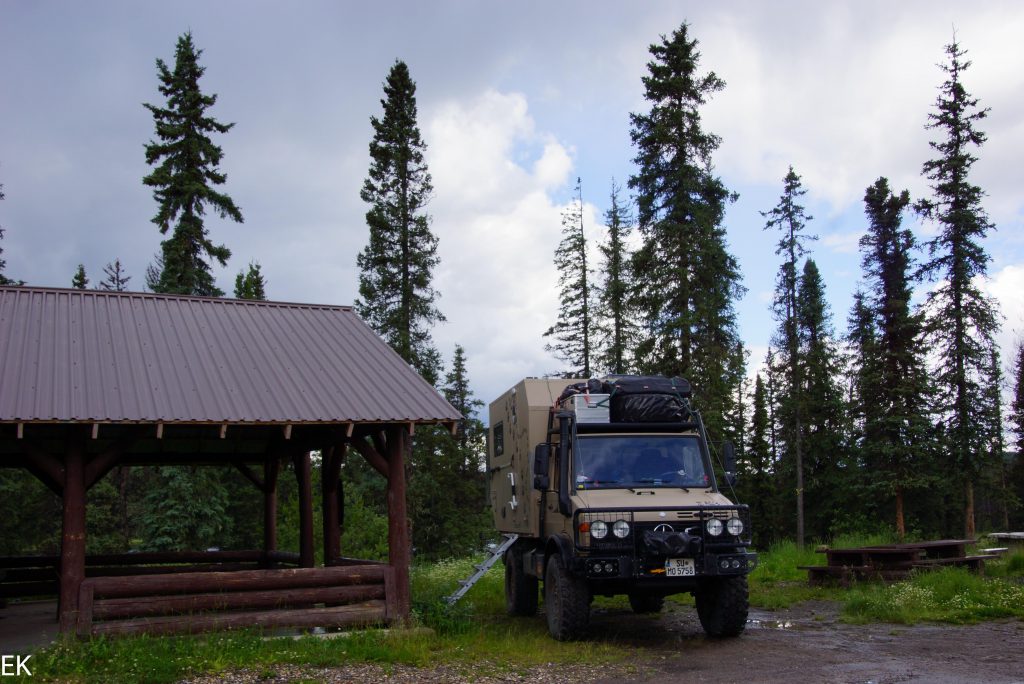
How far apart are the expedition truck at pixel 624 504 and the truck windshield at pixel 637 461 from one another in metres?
0.01

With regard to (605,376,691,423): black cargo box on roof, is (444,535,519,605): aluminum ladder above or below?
below

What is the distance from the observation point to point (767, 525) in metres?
50.2

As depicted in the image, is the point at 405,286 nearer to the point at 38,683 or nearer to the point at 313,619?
the point at 313,619

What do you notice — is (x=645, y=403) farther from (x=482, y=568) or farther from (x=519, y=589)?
(x=519, y=589)

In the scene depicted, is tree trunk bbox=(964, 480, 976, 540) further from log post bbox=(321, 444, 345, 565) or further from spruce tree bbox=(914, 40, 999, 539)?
log post bbox=(321, 444, 345, 565)

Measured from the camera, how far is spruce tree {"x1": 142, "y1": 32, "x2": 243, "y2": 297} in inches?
1112

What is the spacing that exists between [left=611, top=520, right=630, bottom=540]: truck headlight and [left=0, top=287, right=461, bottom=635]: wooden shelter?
2.67 m

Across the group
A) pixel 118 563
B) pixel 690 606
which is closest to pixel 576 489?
pixel 690 606

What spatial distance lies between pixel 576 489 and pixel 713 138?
2313 centimetres

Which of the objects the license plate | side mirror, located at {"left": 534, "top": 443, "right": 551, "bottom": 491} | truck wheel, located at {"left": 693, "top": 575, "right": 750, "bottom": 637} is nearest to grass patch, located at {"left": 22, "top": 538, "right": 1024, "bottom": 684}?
the license plate

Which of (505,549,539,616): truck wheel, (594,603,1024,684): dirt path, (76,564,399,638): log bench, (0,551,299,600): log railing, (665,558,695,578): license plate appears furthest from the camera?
(0,551,299,600): log railing

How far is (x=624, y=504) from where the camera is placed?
1003cm

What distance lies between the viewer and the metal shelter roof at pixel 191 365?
10156mm

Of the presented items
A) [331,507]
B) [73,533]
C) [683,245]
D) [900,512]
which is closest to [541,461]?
[331,507]
